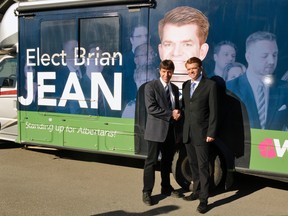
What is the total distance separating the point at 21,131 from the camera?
6.69 meters

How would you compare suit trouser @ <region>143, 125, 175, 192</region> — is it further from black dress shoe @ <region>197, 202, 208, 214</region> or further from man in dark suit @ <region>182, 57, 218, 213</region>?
black dress shoe @ <region>197, 202, 208, 214</region>

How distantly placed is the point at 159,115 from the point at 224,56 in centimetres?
118

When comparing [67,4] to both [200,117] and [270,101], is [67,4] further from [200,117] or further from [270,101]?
[270,101]

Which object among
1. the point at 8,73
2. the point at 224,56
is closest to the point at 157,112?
the point at 224,56

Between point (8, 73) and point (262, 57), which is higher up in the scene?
point (262, 57)

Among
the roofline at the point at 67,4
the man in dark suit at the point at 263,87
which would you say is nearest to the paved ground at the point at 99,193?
the man in dark suit at the point at 263,87

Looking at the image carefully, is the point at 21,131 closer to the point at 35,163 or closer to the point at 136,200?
the point at 35,163

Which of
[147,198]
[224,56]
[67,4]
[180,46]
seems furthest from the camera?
[67,4]

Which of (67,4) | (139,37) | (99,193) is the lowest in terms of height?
(99,193)

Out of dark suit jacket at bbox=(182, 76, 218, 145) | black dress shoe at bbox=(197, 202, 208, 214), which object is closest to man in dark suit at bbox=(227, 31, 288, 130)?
dark suit jacket at bbox=(182, 76, 218, 145)

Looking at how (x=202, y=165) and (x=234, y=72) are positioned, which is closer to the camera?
(x=202, y=165)

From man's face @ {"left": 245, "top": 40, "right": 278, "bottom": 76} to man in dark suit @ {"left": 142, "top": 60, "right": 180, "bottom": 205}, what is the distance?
3.27ft

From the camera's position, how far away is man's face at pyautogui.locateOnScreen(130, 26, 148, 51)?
5.43m

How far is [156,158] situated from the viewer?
15.7ft
